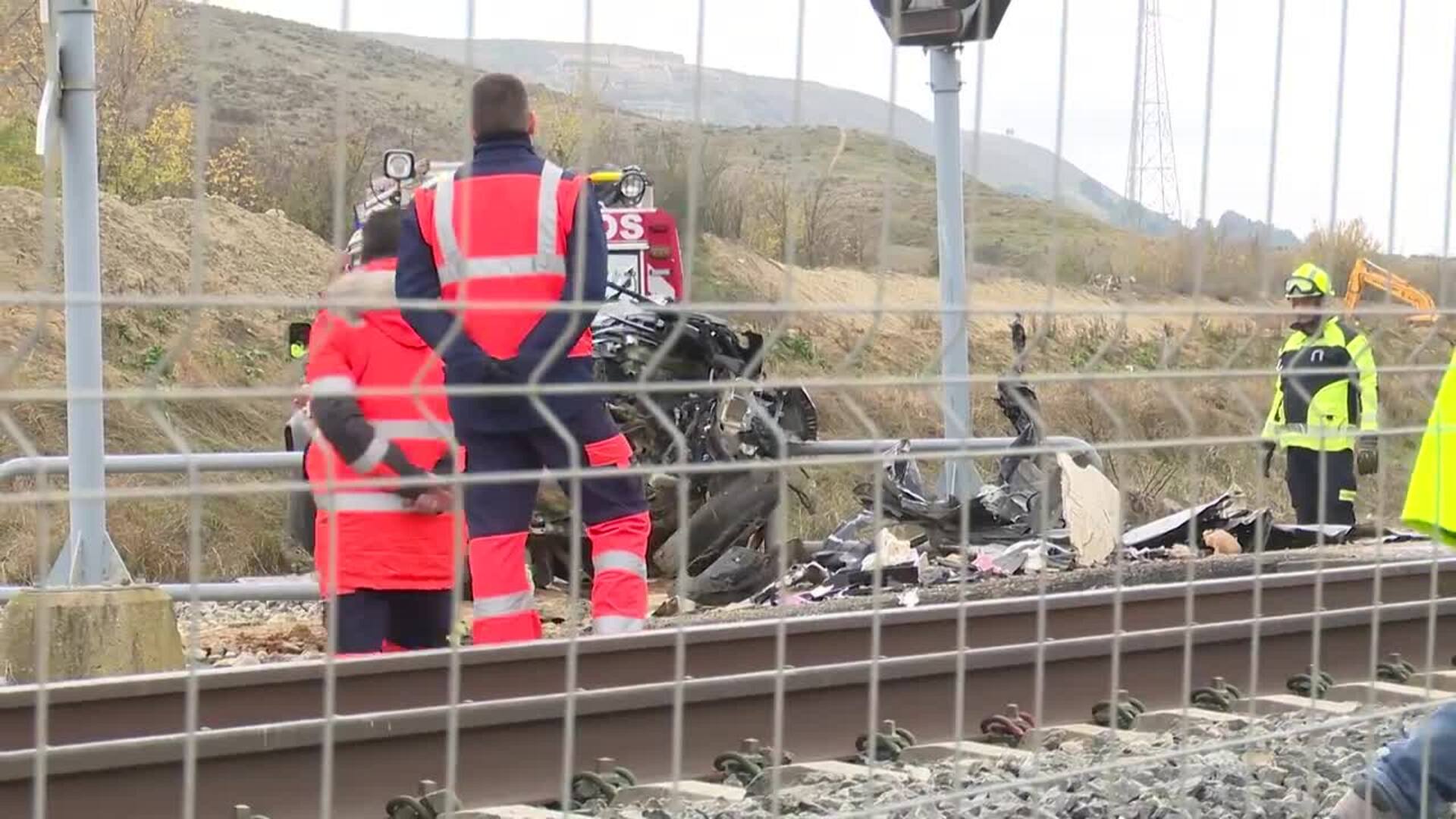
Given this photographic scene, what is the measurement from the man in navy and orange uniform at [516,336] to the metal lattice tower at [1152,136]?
1.11 metres

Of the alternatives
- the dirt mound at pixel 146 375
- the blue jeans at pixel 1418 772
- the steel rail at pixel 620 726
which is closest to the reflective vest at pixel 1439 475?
the steel rail at pixel 620 726

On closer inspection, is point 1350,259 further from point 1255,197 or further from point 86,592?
point 86,592

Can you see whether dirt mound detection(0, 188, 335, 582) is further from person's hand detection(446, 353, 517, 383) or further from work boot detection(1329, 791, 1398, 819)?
work boot detection(1329, 791, 1398, 819)

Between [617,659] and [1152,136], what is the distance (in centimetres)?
246

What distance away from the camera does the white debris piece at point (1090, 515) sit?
6738mm

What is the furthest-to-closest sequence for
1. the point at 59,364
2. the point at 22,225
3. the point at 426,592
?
the point at 59,364 → the point at 22,225 → the point at 426,592

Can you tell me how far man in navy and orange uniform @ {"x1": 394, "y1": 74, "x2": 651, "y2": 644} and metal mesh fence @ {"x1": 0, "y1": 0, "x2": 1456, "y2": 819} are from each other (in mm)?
21

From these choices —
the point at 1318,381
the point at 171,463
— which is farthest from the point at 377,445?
the point at 171,463

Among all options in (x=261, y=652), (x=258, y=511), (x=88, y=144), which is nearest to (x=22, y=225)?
(x=258, y=511)

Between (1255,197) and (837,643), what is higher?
Result: (1255,197)

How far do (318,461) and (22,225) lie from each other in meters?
8.57

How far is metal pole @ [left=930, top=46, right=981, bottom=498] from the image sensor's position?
365 centimetres

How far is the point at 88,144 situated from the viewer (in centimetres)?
626

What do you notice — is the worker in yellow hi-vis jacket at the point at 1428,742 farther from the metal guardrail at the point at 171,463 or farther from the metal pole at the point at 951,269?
the metal guardrail at the point at 171,463
